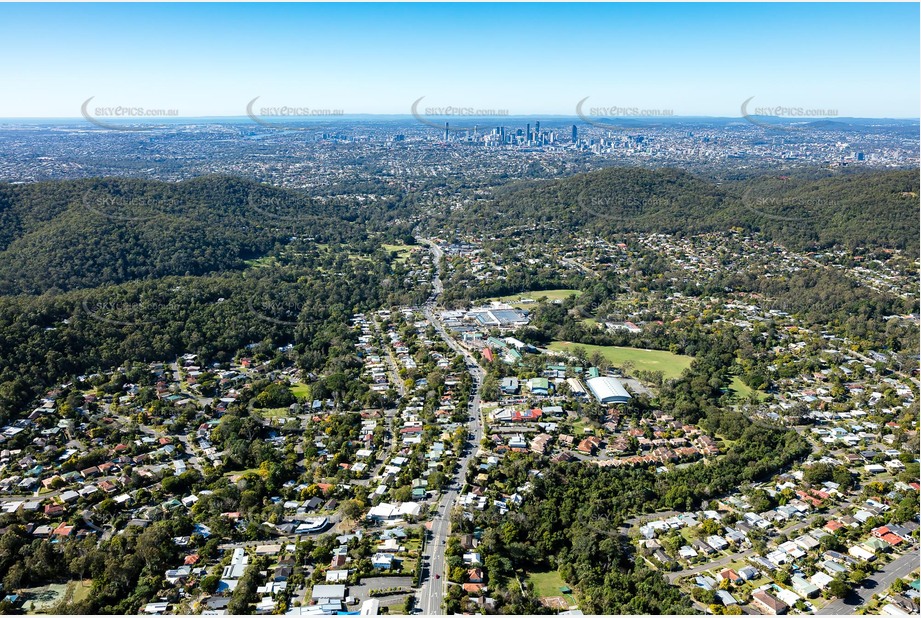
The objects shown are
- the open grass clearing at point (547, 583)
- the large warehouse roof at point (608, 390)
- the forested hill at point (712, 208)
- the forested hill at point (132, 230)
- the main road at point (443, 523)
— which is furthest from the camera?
the forested hill at point (712, 208)

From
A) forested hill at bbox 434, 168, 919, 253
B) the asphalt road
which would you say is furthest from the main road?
forested hill at bbox 434, 168, 919, 253

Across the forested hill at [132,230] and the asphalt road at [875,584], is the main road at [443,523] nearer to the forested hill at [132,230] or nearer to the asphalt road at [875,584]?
the asphalt road at [875,584]

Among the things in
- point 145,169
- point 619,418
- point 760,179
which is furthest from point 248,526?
point 145,169

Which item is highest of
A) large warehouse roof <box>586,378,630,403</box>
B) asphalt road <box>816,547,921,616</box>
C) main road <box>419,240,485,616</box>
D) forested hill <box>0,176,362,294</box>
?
forested hill <box>0,176,362,294</box>

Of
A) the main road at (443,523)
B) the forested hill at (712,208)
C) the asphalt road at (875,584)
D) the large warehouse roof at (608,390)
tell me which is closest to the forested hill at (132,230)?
the forested hill at (712,208)

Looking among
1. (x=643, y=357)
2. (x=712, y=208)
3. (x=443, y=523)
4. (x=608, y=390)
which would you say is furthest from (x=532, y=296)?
(x=712, y=208)

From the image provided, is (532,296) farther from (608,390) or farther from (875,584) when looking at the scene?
(875,584)

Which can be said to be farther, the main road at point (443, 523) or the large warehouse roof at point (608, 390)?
the large warehouse roof at point (608, 390)

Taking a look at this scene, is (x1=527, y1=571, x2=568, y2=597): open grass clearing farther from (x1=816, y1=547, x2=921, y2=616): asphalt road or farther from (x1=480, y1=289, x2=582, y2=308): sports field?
(x1=480, y1=289, x2=582, y2=308): sports field
